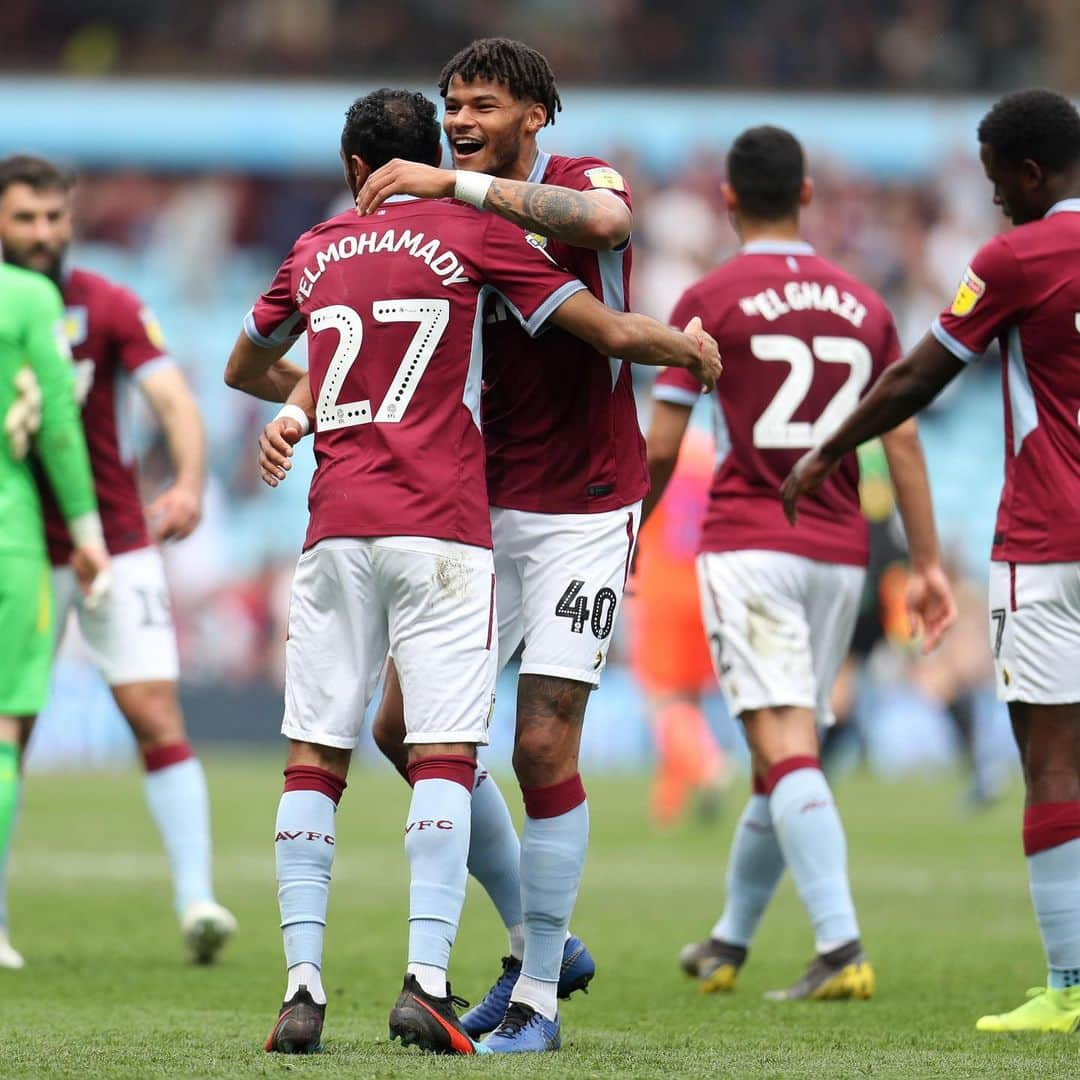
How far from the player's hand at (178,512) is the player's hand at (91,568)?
36 centimetres

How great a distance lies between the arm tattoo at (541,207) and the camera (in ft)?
15.2

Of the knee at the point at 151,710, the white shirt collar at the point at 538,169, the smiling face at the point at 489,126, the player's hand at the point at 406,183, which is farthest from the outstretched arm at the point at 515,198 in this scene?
the knee at the point at 151,710

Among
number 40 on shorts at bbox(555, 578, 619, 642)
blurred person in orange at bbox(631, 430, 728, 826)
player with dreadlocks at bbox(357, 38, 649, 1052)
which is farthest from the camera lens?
blurred person in orange at bbox(631, 430, 728, 826)

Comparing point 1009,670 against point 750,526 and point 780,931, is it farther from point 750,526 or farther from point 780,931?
point 780,931

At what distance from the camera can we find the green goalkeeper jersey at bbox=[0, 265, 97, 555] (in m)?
6.41

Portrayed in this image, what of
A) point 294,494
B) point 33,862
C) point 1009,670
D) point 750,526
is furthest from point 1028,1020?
point 294,494

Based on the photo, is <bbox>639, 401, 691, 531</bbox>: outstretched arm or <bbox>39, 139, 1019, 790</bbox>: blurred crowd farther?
<bbox>39, 139, 1019, 790</bbox>: blurred crowd

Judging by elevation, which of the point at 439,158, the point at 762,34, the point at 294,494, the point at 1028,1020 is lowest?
the point at 1028,1020

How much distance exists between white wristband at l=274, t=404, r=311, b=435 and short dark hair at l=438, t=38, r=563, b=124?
84 centimetres

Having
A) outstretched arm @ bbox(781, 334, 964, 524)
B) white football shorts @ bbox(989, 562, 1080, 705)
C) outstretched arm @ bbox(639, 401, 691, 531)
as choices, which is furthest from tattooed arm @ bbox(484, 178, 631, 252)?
outstretched arm @ bbox(639, 401, 691, 531)

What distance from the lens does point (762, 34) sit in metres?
23.4

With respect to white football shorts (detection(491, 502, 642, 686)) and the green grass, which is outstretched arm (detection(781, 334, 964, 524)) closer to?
white football shorts (detection(491, 502, 642, 686))

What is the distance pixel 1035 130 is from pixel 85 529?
10.5 feet

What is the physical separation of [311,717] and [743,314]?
246 cm
